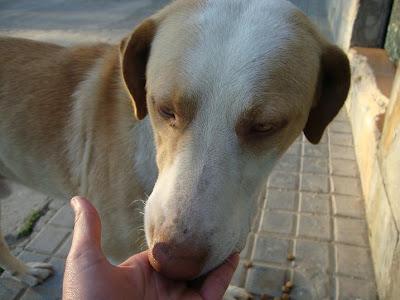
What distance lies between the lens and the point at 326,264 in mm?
3170

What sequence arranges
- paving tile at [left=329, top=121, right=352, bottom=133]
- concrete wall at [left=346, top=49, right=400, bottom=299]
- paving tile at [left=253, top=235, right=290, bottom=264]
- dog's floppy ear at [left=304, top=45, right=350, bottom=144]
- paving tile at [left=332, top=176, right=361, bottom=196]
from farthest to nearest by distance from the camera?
paving tile at [left=329, top=121, right=352, bottom=133] < paving tile at [left=332, top=176, right=361, bottom=196] < paving tile at [left=253, top=235, right=290, bottom=264] < concrete wall at [left=346, top=49, right=400, bottom=299] < dog's floppy ear at [left=304, top=45, right=350, bottom=144]

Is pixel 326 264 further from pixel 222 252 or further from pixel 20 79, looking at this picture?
pixel 20 79

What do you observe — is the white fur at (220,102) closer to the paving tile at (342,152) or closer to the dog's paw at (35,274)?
the dog's paw at (35,274)

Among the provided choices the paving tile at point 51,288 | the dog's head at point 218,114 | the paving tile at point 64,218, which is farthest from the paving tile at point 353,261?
the paving tile at point 64,218

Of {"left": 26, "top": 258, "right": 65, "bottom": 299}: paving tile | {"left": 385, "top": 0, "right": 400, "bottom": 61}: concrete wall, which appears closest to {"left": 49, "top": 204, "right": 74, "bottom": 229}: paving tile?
{"left": 26, "top": 258, "right": 65, "bottom": 299}: paving tile

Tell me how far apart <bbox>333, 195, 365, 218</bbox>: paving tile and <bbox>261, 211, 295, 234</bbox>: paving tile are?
42 cm

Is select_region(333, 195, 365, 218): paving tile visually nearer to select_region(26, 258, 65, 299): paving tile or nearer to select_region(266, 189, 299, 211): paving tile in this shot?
select_region(266, 189, 299, 211): paving tile

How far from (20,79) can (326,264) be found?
2440mm

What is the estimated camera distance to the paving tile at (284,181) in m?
3.98

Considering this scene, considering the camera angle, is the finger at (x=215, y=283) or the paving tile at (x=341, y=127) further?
the paving tile at (x=341, y=127)

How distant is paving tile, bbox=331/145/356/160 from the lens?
4441 millimetres

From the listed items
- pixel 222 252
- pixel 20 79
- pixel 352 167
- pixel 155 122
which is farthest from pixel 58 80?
pixel 352 167

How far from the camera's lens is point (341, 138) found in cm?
477

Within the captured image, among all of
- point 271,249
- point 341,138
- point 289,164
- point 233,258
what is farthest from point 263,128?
point 341,138
